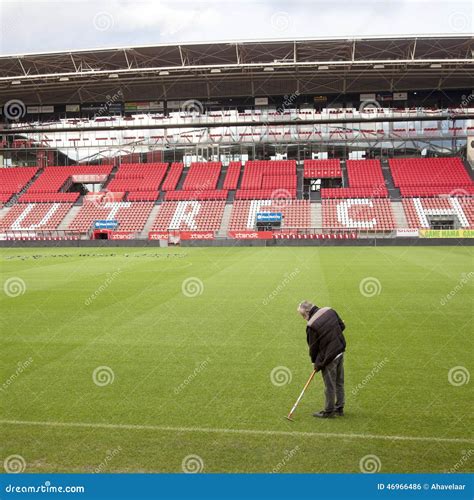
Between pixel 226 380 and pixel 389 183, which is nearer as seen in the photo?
pixel 226 380

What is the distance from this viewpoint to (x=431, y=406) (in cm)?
738

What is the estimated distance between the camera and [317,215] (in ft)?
159

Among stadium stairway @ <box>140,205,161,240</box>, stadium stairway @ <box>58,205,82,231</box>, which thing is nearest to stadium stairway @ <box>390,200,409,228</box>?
stadium stairway @ <box>140,205,161,240</box>

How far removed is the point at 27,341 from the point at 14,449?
5377mm

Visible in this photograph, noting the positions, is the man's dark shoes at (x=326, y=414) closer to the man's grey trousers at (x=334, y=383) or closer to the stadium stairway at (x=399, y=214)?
the man's grey trousers at (x=334, y=383)

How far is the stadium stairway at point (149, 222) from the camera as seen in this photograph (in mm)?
48031

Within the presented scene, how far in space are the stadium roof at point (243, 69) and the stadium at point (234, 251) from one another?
32 centimetres

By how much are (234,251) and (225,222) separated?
11.6 meters

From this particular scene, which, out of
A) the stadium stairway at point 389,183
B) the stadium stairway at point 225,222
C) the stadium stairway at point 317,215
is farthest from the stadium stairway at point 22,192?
the stadium stairway at point 389,183

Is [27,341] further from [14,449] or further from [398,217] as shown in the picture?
[398,217]

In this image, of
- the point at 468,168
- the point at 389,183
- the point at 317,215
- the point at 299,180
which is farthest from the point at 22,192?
the point at 468,168

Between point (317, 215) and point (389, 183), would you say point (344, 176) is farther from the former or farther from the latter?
point (317, 215)

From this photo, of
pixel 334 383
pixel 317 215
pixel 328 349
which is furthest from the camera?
pixel 317 215

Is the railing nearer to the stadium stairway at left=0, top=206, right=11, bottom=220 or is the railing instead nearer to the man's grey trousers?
the stadium stairway at left=0, top=206, right=11, bottom=220
